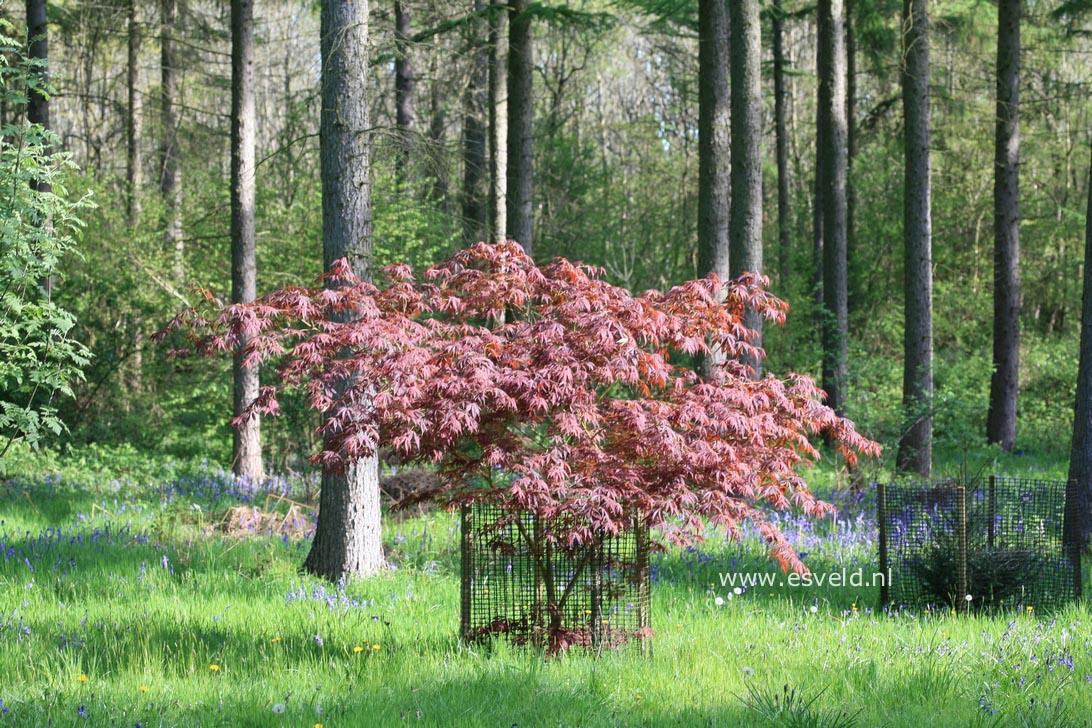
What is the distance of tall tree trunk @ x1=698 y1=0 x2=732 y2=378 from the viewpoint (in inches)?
468

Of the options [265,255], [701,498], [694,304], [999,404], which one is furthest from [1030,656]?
[265,255]

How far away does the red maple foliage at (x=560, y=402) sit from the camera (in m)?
5.23

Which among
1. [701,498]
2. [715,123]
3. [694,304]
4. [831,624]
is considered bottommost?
[831,624]

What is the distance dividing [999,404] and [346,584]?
13.1 m

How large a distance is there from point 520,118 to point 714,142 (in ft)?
11.0

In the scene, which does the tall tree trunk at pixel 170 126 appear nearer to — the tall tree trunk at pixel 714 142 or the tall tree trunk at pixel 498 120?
the tall tree trunk at pixel 498 120

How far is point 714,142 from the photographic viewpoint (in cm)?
1209

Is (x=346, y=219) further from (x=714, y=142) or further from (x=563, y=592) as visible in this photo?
(x=714, y=142)

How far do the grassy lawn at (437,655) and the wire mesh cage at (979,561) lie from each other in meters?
0.29

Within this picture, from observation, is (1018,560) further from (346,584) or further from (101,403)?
(101,403)

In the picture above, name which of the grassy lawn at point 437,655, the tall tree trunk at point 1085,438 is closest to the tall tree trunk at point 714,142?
the tall tree trunk at point 1085,438

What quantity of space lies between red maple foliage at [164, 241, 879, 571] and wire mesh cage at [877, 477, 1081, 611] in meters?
2.05

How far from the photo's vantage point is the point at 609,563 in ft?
19.2

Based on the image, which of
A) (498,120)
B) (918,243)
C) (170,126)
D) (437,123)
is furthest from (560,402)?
(437,123)
